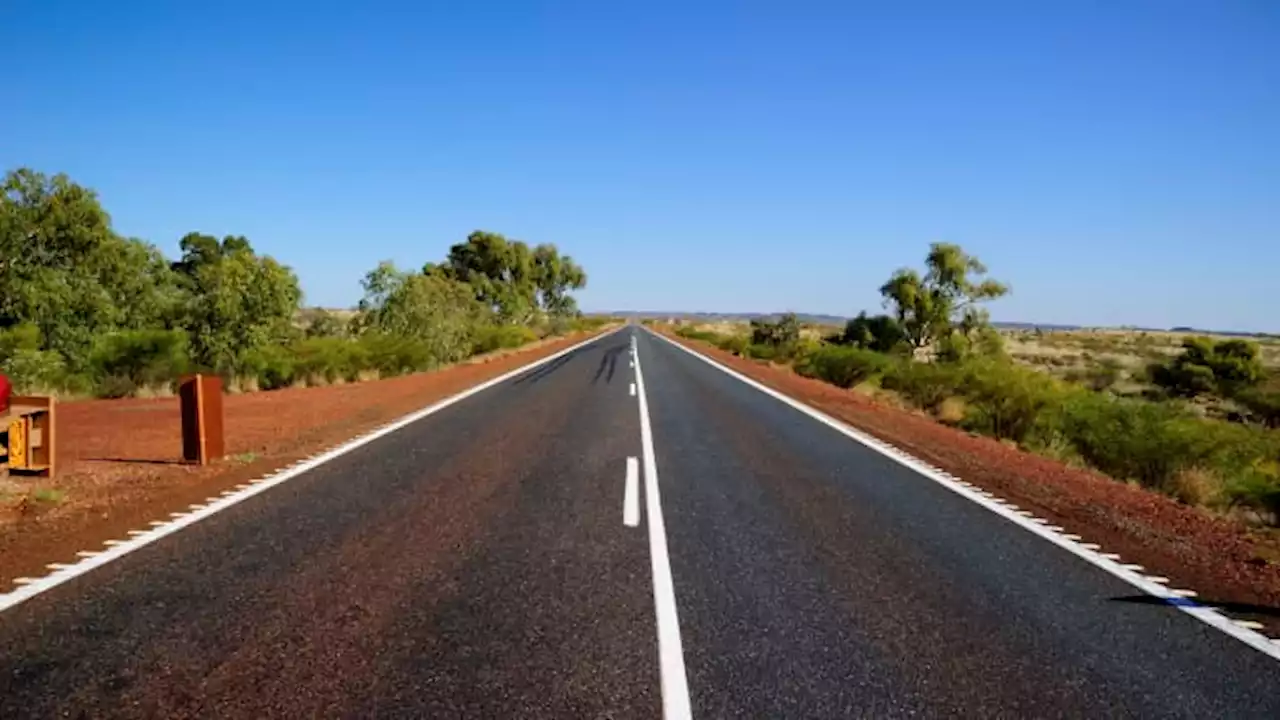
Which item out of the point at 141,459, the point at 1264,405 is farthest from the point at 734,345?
the point at 141,459

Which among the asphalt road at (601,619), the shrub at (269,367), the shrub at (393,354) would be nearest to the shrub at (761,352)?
the shrub at (393,354)

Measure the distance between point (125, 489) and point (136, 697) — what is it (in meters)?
5.71

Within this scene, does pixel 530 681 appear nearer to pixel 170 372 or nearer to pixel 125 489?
pixel 125 489

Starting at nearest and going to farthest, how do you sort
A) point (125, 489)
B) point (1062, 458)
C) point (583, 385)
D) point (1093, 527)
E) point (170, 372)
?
point (1093, 527) < point (125, 489) < point (1062, 458) < point (170, 372) < point (583, 385)

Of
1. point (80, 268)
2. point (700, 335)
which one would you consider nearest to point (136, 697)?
point (80, 268)

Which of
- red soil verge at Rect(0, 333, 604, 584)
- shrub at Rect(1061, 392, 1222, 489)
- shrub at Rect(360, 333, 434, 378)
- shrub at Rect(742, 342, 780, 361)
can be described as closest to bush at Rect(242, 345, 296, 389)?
red soil verge at Rect(0, 333, 604, 584)

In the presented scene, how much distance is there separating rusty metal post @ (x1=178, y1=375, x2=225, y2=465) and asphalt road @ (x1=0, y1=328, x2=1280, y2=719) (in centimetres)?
241

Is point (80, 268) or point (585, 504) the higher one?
point (80, 268)

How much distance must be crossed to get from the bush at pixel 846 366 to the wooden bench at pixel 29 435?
26777 mm

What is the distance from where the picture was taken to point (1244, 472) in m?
12.6

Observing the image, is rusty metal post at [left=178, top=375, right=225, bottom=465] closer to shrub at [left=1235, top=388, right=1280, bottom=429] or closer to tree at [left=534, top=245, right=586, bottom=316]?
shrub at [left=1235, top=388, right=1280, bottom=429]

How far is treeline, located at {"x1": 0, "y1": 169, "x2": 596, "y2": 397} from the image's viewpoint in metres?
17.0

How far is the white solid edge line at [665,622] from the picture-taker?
3.81 m

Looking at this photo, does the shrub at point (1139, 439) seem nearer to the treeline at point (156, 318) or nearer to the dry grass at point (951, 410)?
the dry grass at point (951, 410)
